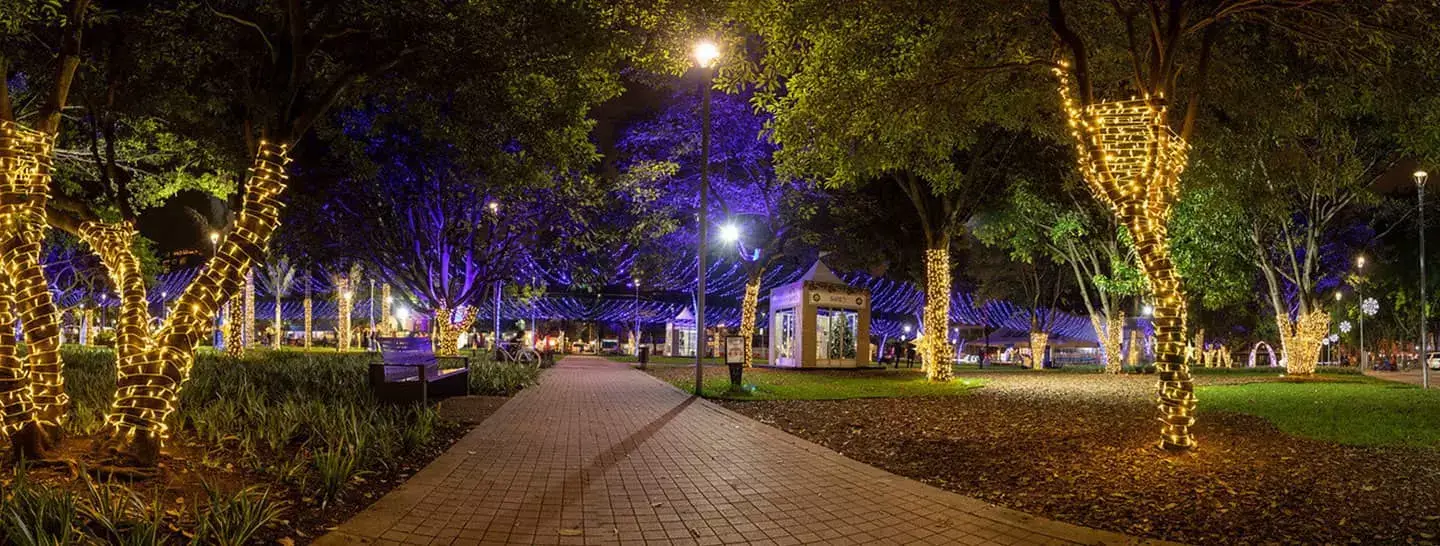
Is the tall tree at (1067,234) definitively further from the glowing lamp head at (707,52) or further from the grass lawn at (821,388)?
the glowing lamp head at (707,52)

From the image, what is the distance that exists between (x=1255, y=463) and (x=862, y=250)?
21.2 metres

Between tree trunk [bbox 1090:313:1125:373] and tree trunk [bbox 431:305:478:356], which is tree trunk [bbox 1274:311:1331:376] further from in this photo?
tree trunk [bbox 431:305:478:356]

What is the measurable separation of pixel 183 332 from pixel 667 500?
406 cm

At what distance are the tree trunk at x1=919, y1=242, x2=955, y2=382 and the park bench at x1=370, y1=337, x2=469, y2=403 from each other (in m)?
12.3

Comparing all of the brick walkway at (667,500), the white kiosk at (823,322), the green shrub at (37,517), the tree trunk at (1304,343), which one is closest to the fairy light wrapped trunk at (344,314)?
the white kiosk at (823,322)

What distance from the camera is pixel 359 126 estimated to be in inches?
848

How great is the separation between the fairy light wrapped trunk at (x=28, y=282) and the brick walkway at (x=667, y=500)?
2.92 metres

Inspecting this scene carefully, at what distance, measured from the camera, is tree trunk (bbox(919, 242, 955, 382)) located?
2058 cm

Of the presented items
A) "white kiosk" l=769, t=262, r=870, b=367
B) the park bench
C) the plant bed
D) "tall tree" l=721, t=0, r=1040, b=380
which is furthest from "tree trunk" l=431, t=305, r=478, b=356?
"tall tree" l=721, t=0, r=1040, b=380

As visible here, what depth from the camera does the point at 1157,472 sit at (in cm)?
678

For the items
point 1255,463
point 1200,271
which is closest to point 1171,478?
point 1255,463

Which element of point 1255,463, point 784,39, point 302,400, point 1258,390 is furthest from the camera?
point 1258,390

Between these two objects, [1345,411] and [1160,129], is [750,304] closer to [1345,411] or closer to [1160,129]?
[1345,411]

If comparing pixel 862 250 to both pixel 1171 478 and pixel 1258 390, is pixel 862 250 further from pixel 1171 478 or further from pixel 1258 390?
pixel 1171 478
